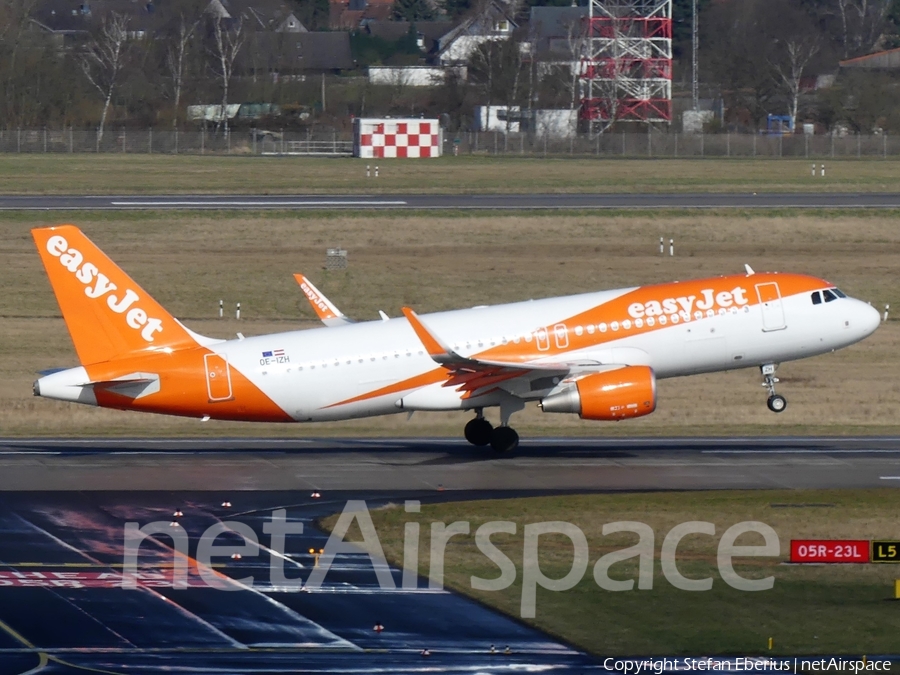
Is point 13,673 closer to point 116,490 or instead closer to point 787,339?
point 116,490

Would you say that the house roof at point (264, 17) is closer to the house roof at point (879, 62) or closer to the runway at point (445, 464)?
the house roof at point (879, 62)

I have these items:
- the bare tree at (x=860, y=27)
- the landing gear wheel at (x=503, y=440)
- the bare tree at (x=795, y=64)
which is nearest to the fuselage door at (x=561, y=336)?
the landing gear wheel at (x=503, y=440)

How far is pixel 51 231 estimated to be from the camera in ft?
121

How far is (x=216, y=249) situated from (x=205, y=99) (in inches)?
2908

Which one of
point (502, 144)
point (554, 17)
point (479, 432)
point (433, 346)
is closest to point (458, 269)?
point (479, 432)

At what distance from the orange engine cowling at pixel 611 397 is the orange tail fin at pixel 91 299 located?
454 inches

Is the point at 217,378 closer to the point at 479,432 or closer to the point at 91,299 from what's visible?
the point at 91,299

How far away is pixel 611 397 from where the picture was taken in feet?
120

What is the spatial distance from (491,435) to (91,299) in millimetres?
11630

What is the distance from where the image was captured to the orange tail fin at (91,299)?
120 ft

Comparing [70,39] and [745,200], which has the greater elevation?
[70,39]

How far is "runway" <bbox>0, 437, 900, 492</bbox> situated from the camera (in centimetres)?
3469

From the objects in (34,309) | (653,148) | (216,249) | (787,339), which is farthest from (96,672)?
(653,148)

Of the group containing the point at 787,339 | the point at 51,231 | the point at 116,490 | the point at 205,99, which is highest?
the point at 205,99
